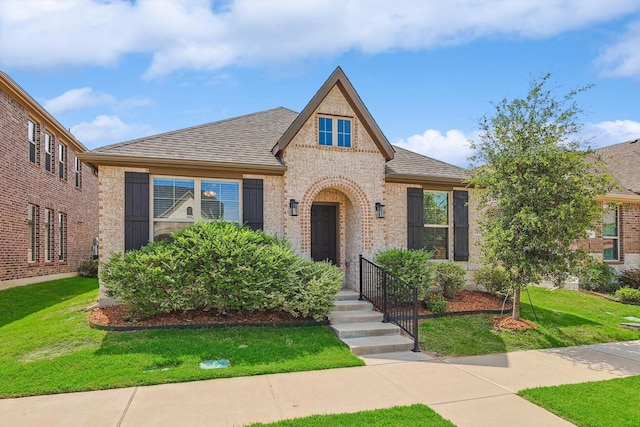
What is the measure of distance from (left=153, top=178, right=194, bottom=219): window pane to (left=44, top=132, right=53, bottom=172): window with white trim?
8973 millimetres

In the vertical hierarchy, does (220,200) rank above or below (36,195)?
below

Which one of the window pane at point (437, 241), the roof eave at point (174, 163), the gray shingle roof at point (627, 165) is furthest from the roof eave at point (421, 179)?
the gray shingle roof at point (627, 165)

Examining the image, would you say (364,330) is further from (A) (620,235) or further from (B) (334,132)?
(A) (620,235)

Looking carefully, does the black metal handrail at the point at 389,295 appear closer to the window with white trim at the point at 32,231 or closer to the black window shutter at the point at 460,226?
the black window shutter at the point at 460,226

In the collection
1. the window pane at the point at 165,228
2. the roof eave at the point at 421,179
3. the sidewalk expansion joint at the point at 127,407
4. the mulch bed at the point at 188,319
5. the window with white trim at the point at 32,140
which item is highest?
the window with white trim at the point at 32,140

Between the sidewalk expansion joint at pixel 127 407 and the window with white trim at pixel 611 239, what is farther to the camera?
the window with white trim at pixel 611 239

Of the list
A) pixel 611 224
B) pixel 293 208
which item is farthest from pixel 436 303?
pixel 611 224

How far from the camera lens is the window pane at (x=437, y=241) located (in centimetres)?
1097

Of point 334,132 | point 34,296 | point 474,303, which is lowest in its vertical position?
point 34,296

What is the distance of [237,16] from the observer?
26.4 feet

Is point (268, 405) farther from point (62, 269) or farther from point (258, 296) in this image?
point (62, 269)

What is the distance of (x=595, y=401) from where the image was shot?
4.73 metres

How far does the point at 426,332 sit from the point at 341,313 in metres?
1.75

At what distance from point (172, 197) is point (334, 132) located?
167 inches
